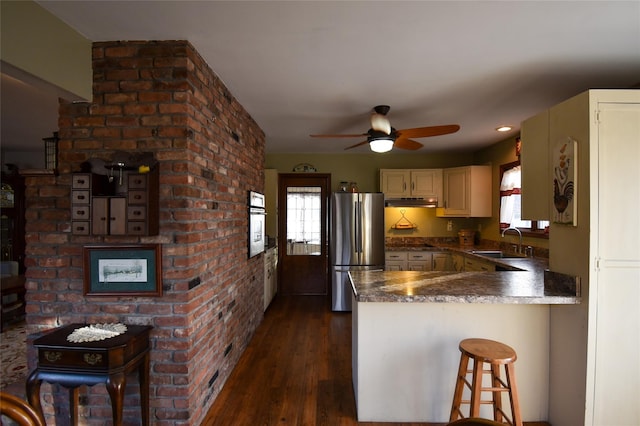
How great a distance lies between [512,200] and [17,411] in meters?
4.86

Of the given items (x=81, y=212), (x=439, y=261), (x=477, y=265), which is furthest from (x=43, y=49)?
(x=439, y=261)

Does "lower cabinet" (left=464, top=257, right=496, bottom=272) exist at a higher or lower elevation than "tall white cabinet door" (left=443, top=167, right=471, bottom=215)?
lower

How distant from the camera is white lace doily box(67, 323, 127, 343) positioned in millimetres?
1697

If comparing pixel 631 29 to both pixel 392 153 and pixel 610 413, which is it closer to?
pixel 610 413

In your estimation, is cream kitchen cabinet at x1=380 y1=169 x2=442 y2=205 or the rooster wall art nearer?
the rooster wall art

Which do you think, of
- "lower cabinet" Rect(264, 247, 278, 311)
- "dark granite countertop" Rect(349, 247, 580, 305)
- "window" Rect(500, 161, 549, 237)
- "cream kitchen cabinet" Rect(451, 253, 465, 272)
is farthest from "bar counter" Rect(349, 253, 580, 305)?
"lower cabinet" Rect(264, 247, 278, 311)

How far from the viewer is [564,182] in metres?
2.00

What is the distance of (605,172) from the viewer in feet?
5.98

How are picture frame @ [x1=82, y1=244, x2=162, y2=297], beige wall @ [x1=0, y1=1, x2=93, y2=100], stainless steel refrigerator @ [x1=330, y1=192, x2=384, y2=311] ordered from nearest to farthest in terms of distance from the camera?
beige wall @ [x1=0, y1=1, x2=93, y2=100]
picture frame @ [x1=82, y1=244, x2=162, y2=297]
stainless steel refrigerator @ [x1=330, y1=192, x2=384, y2=311]

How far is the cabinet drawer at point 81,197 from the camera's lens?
1813 mm

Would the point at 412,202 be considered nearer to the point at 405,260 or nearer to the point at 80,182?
the point at 405,260

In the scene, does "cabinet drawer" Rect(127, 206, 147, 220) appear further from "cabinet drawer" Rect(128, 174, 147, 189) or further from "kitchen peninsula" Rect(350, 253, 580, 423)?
"kitchen peninsula" Rect(350, 253, 580, 423)

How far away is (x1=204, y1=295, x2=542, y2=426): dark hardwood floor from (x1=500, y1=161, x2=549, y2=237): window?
99.0 inches

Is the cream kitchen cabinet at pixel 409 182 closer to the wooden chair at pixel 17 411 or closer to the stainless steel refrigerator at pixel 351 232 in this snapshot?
the stainless steel refrigerator at pixel 351 232
